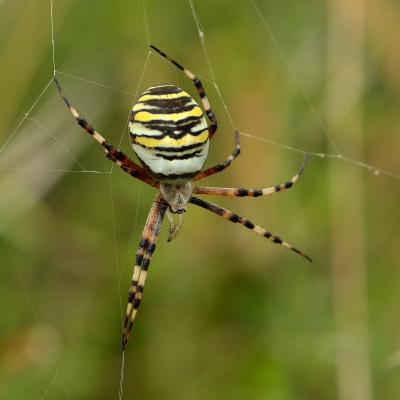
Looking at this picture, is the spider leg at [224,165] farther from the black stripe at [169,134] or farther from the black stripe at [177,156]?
the black stripe at [169,134]

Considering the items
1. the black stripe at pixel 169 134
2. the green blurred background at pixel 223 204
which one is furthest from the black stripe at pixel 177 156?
the green blurred background at pixel 223 204

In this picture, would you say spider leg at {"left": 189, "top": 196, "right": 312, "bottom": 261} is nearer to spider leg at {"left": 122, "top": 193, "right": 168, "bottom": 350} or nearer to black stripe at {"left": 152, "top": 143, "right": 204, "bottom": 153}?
spider leg at {"left": 122, "top": 193, "right": 168, "bottom": 350}

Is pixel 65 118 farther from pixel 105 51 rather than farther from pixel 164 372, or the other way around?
pixel 164 372

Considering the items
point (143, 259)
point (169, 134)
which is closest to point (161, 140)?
point (169, 134)

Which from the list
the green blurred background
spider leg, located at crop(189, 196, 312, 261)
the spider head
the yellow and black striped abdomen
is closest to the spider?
the yellow and black striped abdomen

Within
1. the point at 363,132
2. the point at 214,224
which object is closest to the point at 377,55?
the point at 363,132
